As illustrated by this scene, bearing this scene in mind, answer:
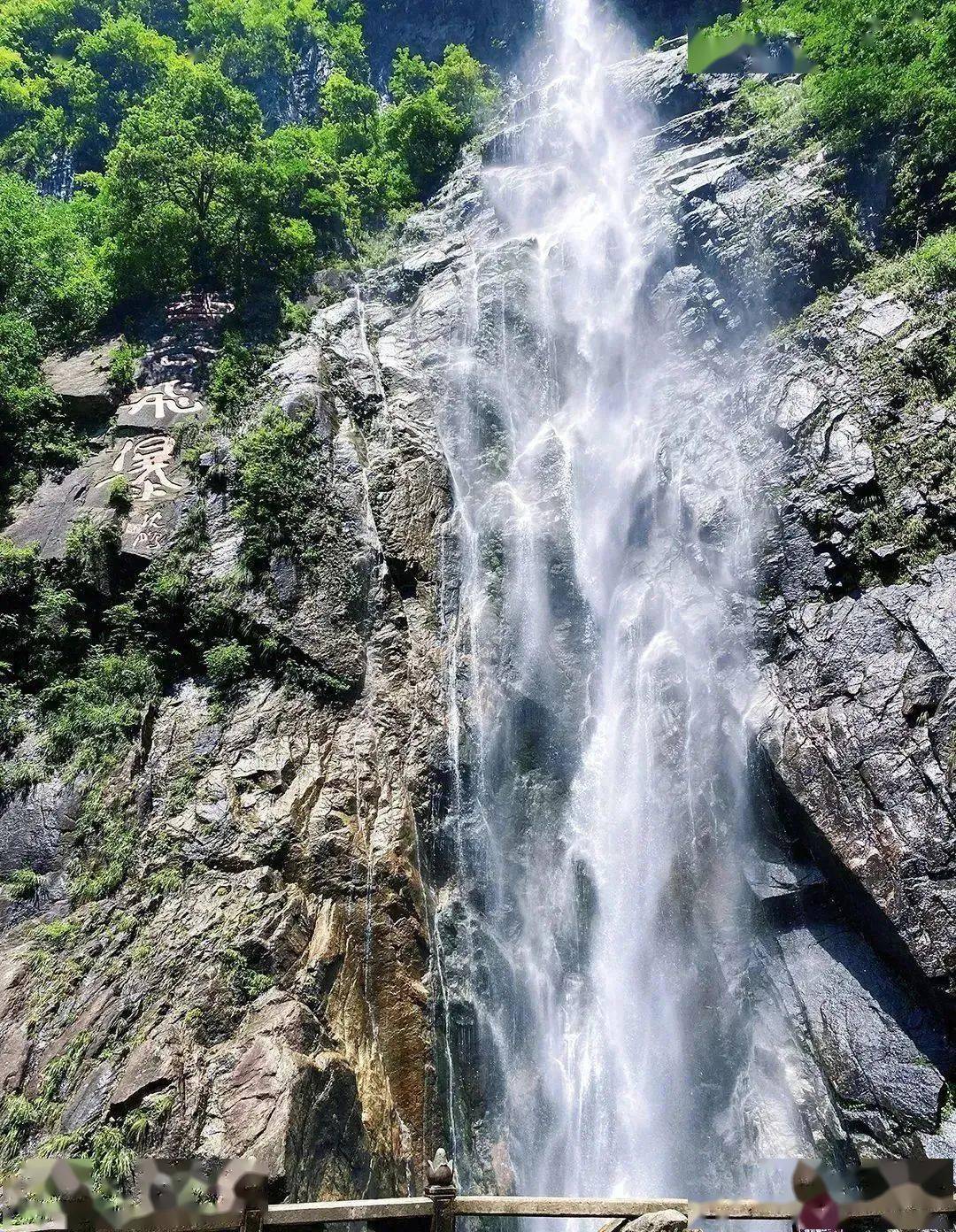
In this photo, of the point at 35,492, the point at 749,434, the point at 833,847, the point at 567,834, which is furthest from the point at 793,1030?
the point at 35,492

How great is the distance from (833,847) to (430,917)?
4884 millimetres

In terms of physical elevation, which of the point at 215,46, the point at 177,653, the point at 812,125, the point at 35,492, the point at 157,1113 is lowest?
the point at 157,1113

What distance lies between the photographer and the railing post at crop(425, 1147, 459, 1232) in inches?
168

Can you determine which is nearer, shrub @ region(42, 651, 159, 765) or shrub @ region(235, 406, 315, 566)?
shrub @ region(42, 651, 159, 765)

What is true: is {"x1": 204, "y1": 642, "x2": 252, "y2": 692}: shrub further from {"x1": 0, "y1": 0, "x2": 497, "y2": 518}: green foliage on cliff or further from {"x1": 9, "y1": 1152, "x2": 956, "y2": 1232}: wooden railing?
{"x1": 9, "y1": 1152, "x2": 956, "y2": 1232}: wooden railing

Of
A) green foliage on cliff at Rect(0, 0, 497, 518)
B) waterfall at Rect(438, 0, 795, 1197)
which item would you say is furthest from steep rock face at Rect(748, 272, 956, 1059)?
green foliage on cliff at Rect(0, 0, 497, 518)

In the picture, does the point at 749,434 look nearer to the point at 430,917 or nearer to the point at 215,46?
the point at 430,917

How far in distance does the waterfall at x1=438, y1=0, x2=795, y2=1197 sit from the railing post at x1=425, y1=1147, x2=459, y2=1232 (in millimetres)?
5028

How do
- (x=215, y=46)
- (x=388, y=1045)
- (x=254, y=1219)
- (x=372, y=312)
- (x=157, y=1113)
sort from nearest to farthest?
(x=254, y=1219), (x=157, y=1113), (x=388, y=1045), (x=372, y=312), (x=215, y=46)

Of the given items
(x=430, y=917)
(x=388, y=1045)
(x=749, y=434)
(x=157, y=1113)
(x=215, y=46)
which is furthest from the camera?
(x=215, y=46)

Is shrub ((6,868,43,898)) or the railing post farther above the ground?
the railing post

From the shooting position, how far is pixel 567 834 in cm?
1057

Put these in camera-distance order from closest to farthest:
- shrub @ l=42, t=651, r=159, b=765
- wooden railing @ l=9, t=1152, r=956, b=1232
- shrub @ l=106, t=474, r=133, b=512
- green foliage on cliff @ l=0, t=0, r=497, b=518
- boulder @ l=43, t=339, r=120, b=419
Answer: wooden railing @ l=9, t=1152, r=956, b=1232
shrub @ l=42, t=651, r=159, b=765
shrub @ l=106, t=474, r=133, b=512
boulder @ l=43, t=339, r=120, b=419
green foliage on cliff @ l=0, t=0, r=497, b=518

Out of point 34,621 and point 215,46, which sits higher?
point 215,46
